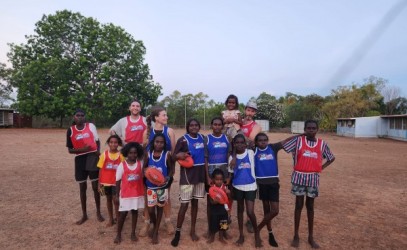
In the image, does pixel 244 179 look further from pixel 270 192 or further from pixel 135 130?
pixel 135 130

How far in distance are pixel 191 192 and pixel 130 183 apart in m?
0.87

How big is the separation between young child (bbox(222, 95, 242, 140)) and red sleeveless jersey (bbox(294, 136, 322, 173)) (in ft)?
3.23

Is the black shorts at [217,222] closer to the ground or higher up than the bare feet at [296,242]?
higher up

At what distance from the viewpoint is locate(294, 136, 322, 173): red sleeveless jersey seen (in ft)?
13.6

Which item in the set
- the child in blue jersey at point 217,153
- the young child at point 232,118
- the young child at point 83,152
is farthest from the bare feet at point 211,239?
the young child at point 83,152

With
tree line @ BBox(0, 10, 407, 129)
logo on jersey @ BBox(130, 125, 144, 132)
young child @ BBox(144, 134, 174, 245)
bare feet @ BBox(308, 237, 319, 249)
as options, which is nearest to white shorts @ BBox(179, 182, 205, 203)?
young child @ BBox(144, 134, 174, 245)

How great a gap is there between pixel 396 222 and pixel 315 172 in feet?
7.36

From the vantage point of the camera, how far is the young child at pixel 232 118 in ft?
14.9

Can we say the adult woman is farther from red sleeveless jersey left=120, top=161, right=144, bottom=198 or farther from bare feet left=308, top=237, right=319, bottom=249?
bare feet left=308, top=237, right=319, bottom=249

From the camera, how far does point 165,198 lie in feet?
13.9

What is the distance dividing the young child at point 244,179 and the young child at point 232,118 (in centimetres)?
39

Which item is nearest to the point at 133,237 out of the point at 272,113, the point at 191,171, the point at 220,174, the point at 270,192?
the point at 191,171

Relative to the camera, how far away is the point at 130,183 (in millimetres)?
4227

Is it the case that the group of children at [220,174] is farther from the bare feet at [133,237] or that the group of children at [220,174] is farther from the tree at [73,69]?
the tree at [73,69]
